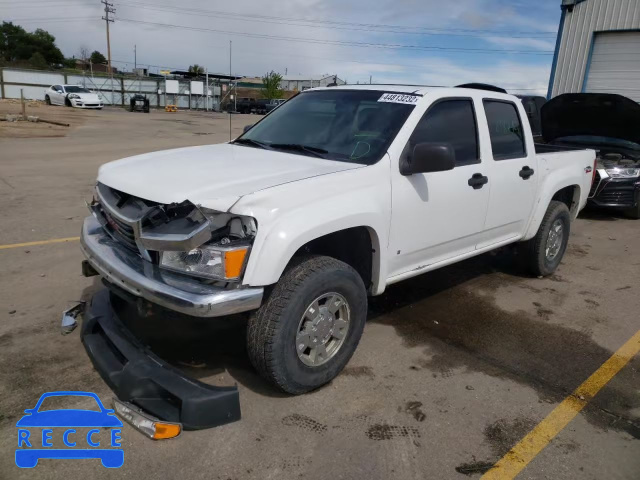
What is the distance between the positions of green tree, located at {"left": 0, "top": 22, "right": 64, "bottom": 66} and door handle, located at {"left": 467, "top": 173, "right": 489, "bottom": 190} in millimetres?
88676

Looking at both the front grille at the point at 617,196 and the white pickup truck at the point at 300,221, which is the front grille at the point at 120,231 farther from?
the front grille at the point at 617,196

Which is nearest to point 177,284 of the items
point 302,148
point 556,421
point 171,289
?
point 171,289

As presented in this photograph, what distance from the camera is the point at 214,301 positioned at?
2.66m

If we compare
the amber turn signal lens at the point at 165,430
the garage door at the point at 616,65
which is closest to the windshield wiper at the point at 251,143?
the amber turn signal lens at the point at 165,430

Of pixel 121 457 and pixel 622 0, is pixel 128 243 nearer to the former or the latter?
pixel 121 457

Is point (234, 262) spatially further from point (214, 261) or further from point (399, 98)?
point (399, 98)

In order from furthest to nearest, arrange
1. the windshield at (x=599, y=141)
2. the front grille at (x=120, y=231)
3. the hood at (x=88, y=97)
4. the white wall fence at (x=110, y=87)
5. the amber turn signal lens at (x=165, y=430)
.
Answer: the white wall fence at (x=110, y=87), the hood at (x=88, y=97), the windshield at (x=599, y=141), the front grille at (x=120, y=231), the amber turn signal lens at (x=165, y=430)

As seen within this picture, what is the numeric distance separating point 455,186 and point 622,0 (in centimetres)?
1353

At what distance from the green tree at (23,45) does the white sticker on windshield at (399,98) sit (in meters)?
88.3

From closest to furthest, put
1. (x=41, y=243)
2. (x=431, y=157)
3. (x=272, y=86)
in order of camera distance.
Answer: (x=431, y=157) < (x=41, y=243) < (x=272, y=86)

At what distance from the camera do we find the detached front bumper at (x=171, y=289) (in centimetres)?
Result: 266

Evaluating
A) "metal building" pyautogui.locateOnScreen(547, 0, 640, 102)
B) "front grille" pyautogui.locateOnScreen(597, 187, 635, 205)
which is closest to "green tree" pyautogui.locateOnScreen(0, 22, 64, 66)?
"metal building" pyautogui.locateOnScreen(547, 0, 640, 102)

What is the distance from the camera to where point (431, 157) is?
3434 mm

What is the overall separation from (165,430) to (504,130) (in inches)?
147
